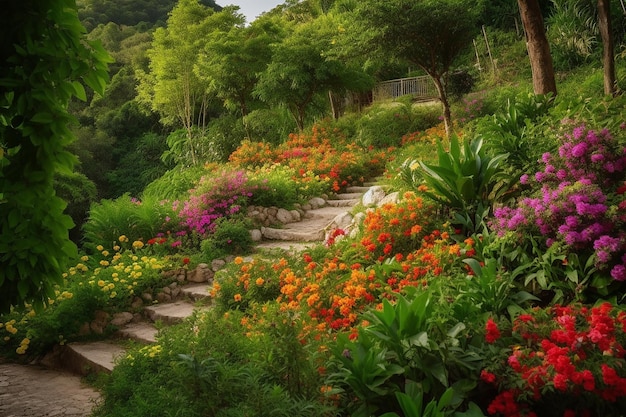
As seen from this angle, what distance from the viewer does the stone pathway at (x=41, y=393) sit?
3789 millimetres

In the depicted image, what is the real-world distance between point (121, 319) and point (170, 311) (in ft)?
1.84

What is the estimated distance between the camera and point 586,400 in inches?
101

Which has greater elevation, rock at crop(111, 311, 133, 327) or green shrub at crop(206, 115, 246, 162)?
green shrub at crop(206, 115, 246, 162)

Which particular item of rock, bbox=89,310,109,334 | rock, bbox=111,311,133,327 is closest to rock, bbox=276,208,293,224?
rock, bbox=111,311,133,327

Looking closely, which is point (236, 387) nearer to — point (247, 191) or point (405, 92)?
point (247, 191)

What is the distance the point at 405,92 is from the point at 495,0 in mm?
6381

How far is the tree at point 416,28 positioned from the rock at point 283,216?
12.5ft

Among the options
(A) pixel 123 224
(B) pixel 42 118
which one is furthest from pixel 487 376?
(A) pixel 123 224

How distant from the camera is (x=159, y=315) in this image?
5512 millimetres

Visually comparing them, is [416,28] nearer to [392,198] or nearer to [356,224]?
[392,198]

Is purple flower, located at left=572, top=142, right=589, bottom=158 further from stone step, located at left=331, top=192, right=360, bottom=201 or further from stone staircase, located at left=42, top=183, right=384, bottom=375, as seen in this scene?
stone step, located at left=331, top=192, right=360, bottom=201

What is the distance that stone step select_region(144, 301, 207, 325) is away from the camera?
5301 millimetres

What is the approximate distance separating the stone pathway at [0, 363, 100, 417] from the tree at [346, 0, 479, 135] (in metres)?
7.80

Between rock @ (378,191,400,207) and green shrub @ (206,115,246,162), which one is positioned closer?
rock @ (378,191,400,207)
